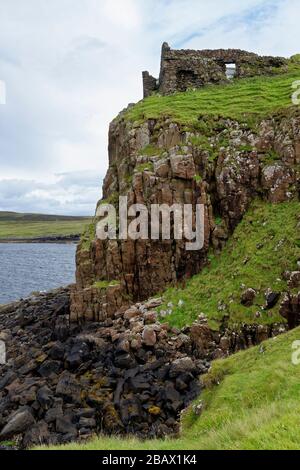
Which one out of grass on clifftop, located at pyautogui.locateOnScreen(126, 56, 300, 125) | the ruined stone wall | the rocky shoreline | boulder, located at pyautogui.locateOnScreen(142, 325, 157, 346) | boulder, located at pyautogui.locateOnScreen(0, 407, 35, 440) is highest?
the ruined stone wall

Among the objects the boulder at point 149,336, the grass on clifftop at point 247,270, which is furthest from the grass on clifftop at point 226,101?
the boulder at point 149,336

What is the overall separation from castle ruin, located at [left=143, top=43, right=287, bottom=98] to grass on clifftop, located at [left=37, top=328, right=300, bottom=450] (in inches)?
1553

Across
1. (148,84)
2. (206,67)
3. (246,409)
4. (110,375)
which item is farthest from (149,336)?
(148,84)

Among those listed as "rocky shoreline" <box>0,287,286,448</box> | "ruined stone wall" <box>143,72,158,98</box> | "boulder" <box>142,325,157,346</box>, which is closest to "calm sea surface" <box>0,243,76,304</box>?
"rocky shoreline" <box>0,287,286,448</box>

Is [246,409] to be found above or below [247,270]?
below

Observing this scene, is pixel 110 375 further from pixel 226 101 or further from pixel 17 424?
pixel 226 101

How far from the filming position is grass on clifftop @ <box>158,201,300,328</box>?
1142 inches

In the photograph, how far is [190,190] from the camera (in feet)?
118

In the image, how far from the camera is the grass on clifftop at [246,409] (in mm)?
9648

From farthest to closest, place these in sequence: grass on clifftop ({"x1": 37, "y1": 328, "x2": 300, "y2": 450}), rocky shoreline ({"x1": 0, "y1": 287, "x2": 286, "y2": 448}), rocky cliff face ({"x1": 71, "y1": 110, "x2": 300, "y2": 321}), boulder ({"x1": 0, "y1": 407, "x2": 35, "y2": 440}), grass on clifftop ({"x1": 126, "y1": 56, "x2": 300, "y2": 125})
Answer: grass on clifftop ({"x1": 126, "y1": 56, "x2": 300, "y2": 125}) → rocky cliff face ({"x1": 71, "y1": 110, "x2": 300, "y2": 321}) → boulder ({"x1": 0, "y1": 407, "x2": 35, "y2": 440}) → rocky shoreline ({"x1": 0, "y1": 287, "x2": 286, "y2": 448}) → grass on clifftop ({"x1": 37, "y1": 328, "x2": 300, "y2": 450})

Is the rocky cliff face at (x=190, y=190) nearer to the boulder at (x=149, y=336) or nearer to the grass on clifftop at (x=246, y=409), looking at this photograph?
the boulder at (x=149, y=336)

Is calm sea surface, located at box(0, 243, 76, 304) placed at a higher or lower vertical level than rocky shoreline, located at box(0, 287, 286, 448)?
lower

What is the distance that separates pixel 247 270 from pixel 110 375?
12.0m

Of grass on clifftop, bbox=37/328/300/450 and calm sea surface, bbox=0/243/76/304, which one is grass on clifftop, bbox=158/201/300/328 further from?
calm sea surface, bbox=0/243/76/304
